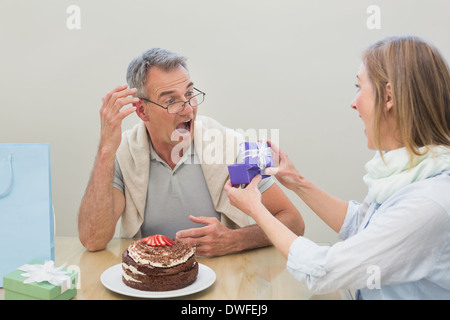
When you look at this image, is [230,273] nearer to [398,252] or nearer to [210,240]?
[210,240]

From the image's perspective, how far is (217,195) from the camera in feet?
6.48

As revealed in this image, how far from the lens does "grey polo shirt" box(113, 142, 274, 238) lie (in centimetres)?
198

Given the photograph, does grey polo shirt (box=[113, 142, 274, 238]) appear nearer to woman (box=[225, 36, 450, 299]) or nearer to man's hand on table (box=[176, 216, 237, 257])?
man's hand on table (box=[176, 216, 237, 257])

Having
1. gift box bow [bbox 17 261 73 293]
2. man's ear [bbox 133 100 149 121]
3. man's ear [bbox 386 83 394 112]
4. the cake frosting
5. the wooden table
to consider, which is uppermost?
man's ear [bbox 386 83 394 112]

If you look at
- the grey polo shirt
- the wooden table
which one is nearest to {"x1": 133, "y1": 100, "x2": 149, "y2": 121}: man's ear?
the grey polo shirt

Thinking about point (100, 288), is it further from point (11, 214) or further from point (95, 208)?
point (95, 208)

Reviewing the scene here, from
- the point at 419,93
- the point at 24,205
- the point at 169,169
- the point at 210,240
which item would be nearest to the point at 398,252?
the point at 419,93

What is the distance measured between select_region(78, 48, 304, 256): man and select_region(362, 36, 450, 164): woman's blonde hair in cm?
73

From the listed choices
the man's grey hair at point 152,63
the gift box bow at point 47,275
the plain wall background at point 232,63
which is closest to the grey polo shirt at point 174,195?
the man's grey hair at point 152,63

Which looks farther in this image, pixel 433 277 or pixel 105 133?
pixel 105 133

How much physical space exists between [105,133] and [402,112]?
1059mm

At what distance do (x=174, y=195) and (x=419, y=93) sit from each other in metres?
1.11

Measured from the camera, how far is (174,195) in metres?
2.01

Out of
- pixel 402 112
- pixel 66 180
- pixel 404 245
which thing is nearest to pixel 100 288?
pixel 404 245
